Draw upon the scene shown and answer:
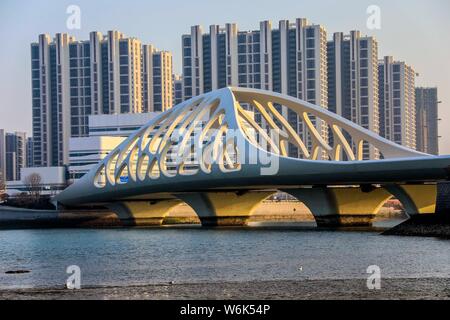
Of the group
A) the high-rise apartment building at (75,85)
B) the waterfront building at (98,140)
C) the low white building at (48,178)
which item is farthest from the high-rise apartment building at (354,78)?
the low white building at (48,178)

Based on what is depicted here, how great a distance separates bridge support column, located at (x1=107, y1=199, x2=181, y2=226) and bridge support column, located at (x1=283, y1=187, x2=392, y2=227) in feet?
61.1

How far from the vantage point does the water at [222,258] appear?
33.2 metres

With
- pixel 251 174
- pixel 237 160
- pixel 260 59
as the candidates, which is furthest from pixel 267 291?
Answer: pixel 260 59

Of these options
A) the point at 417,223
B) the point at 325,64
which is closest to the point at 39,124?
the point at 325,64

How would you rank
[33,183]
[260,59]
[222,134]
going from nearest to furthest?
[222,134] < [33,183] < [260,59]

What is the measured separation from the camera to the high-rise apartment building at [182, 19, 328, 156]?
158500 mm

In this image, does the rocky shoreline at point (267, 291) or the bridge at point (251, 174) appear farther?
the bridge at point (251, 174)

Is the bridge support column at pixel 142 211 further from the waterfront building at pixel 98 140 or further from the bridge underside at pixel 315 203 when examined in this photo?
the waterfront building at pixel 98 140

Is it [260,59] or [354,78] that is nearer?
[260,59]

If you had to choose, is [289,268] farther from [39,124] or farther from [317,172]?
[39,124]

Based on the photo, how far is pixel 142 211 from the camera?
300 ft

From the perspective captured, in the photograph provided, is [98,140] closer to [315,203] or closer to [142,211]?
[142,211]

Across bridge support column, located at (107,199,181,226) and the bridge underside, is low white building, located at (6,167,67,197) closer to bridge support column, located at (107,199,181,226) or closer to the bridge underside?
bridge support column, located at (107,199,181,226)

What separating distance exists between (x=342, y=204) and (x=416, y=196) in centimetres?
694
